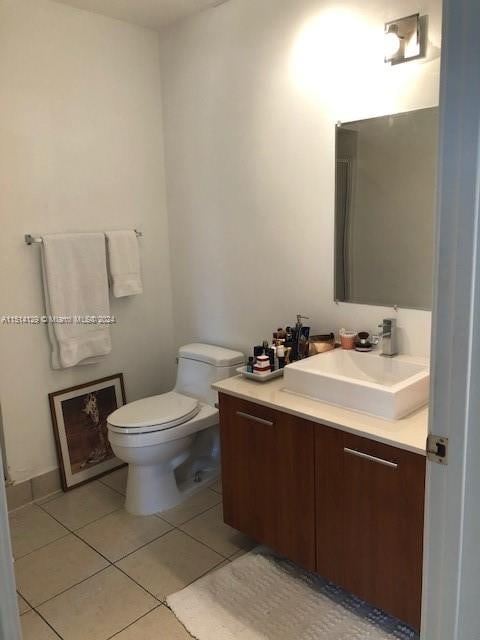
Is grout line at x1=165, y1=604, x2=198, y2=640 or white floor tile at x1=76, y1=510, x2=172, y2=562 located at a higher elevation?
white floor tile at x1=76, y1=510, x2=172, y2=562

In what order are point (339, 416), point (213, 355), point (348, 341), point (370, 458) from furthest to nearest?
point (213, 355) → point (348, 341) → point (339, 416) → point (370, 458)

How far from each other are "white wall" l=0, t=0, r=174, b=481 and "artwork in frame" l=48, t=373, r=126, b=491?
6cm

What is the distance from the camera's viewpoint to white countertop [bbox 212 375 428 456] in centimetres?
175

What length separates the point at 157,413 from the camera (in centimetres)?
273

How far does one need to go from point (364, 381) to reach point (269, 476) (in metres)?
0.54

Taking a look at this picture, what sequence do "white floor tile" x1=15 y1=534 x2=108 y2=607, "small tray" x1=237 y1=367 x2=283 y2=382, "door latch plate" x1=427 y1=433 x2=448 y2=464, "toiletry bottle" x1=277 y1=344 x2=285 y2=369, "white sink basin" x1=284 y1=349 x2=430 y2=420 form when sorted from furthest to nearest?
"toiletry bottle" x1=277 y1=344 x2=285 y2=369 < "small tray" x1=237 y1=367 x2=283 y2=382 < "white floor tile" x1=15 y1=534 x2=108 y2=607 < "white sink basin" x1=284 y1=349 x2=430 y2=420 < "door latch plate" x1=427 y1=433 x2=448 y2=464

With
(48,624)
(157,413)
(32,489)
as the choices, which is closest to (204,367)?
(157,413)

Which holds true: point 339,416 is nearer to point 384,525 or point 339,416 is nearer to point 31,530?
point 384,525

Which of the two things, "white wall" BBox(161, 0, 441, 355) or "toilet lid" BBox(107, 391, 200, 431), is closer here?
"white wall" BBox(161, 0, 441, 355)

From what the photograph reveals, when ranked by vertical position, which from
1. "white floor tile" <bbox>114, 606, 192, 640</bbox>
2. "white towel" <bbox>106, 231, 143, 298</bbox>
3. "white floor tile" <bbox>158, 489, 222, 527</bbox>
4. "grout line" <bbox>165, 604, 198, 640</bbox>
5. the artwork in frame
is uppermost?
"white towel" <bbox>106, 231, 143, 298</bbox>

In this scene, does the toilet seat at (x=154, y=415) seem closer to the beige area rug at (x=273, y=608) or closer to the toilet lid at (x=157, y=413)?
the toilet lid at (x=157, y=413)

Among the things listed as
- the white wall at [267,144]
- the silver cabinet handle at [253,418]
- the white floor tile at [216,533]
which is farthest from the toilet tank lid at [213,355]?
the white floor tile at [216,533]

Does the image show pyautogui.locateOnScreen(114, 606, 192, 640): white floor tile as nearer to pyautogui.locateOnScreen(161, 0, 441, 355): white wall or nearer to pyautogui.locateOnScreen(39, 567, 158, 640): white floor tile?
pyautogui.locateOnScreen(39, 567, 158, 640): white floor tile

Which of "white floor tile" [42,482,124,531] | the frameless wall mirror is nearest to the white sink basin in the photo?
the frameless wall mirror
